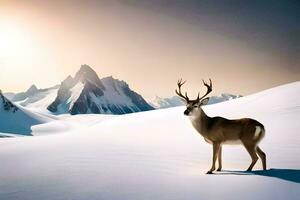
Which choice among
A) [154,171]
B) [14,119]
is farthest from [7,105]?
[154,171]

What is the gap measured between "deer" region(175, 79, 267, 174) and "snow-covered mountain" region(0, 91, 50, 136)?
4381 inches

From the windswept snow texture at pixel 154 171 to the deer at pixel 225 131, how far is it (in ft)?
1.66

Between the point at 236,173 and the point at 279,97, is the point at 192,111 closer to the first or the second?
the point at 236,173

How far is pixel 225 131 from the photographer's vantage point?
9.55 metres

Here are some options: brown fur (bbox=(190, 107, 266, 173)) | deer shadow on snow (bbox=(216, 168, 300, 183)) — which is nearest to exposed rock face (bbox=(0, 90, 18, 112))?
brown fur (bbox=(190, 107, 266, 173))

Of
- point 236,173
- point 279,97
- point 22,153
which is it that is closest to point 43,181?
point 236,173

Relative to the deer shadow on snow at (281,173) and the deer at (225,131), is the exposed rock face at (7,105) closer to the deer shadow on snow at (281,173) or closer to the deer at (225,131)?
the deer at (225,131)

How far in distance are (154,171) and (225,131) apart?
6.41 ft

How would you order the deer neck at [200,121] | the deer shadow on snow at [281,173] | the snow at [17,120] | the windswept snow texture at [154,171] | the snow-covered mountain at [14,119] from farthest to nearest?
1. the snow-covered mountain at [14,119]
2. the snow at [17,120]
3. the deer neck at [200,121]
4. the deer shadow on snow at [281,173]
5. the windswept snow texture at [154,171]

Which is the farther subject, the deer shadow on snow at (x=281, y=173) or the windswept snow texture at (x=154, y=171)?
the deer shadow on snow at (x=281, y=173)

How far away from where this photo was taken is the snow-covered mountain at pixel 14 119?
404 ft

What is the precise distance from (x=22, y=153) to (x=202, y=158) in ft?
21.3

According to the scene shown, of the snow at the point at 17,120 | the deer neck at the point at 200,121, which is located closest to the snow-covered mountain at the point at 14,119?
the snow at the point at 17,120

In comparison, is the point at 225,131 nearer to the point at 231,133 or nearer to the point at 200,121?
the point at 231,133
